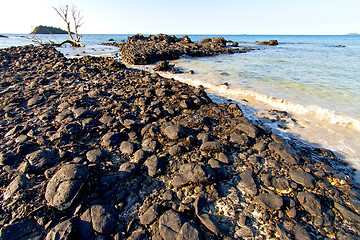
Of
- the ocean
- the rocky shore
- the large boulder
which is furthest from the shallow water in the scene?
the large boulder

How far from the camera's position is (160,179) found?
2854 mm

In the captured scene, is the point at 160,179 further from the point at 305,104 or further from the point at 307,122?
the point at 305,104

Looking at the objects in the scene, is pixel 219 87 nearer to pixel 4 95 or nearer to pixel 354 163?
→ pixel 354 163

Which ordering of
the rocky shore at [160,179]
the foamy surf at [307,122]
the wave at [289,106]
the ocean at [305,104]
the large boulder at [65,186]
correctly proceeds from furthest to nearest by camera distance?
the wave at [289,106], the ocean at [305,104], the foamy surf at [307,122], the large boulder at [65,186], the rocky shore at [160,179]

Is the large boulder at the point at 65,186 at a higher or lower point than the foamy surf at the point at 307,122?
higher

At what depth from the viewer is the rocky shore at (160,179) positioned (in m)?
2.12

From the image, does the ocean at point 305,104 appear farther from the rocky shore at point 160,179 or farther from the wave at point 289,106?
the rocky shore at point 160,179

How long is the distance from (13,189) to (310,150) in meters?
5.80

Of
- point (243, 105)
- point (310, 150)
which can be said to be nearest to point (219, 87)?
point (243, 105)

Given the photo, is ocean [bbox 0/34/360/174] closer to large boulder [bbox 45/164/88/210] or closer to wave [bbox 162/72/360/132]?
wave [bbox 162/72/360/132]

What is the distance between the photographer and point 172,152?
334 centimetres

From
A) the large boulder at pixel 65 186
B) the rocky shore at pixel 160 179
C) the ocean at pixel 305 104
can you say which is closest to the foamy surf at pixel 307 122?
the ocean at pixel 305 104

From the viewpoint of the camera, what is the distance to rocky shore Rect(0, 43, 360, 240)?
2125mm

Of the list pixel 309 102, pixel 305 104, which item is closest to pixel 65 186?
pixel 305 104
